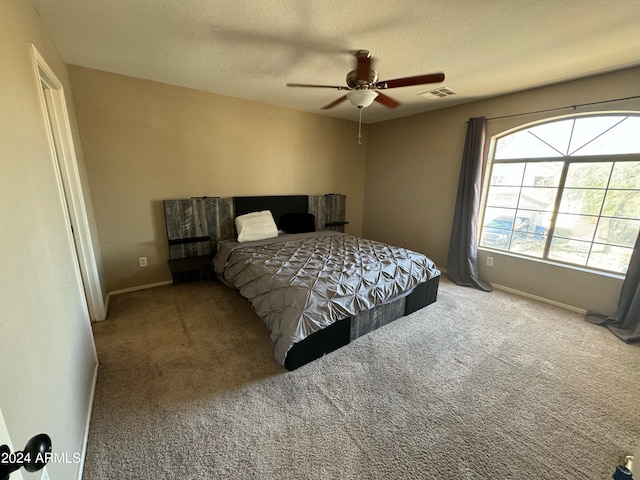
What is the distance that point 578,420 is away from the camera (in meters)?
1.60

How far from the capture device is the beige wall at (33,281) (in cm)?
82

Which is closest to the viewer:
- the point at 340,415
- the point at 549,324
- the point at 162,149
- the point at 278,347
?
the point at 340,415

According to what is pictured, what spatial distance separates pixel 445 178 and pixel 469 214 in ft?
2.24

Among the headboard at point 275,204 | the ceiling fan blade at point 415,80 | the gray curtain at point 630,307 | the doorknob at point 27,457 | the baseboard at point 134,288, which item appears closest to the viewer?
the doorknob at point 27,457

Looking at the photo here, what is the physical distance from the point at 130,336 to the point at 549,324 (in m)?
3.98

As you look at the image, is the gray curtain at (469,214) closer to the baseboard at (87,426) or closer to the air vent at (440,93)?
the air vent at (440,93)

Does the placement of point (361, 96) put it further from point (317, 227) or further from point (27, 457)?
point (317, 227)

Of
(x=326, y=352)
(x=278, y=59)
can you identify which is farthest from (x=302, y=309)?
(x=278, y=59)

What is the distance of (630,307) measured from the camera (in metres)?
2.49

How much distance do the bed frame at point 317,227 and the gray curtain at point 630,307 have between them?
1.64m

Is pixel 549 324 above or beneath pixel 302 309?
beneath

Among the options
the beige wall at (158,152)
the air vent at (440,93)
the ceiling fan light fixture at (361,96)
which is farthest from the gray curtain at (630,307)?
the beige wall at (158,152)

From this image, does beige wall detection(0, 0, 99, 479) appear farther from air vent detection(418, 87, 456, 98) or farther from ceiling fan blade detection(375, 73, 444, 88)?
air vent detection(418, 87, 456, 98)

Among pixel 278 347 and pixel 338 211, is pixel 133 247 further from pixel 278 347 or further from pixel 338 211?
pixel 338 211
